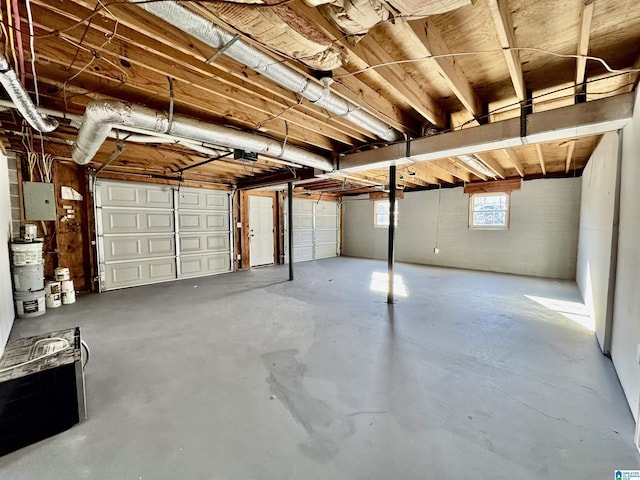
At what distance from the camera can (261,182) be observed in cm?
570

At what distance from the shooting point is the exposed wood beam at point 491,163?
4193mm

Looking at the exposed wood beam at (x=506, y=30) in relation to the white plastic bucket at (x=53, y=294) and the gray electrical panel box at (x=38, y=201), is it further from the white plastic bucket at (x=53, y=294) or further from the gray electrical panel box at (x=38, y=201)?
the white plastic bucket at (x=53, y=294)

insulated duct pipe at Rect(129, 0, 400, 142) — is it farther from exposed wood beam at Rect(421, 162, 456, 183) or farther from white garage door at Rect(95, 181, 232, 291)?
white garage door at Rect(95, 181, 232, 291)

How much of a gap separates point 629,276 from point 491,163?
128 inches

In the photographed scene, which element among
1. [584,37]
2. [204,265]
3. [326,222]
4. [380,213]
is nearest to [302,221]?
[326,222]

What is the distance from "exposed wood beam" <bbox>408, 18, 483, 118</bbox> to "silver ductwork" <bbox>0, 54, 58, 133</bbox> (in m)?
2.10

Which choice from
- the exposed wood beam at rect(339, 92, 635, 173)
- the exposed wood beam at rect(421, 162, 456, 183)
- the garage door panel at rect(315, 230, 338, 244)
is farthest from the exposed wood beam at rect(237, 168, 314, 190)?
the garage door panel at rect(315, 230, 338, 244)

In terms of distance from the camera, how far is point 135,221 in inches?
199

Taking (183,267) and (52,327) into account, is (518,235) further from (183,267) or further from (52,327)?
(52,327)

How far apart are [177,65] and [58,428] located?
96.9 inches

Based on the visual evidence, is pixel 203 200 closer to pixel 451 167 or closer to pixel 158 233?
pixel 158 233

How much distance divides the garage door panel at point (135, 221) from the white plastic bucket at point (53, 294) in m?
1.14

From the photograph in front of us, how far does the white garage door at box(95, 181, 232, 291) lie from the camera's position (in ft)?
15.7

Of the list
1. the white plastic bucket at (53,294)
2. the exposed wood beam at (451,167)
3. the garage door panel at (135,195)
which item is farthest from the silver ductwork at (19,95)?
the exposed wood beam at (451,167)
